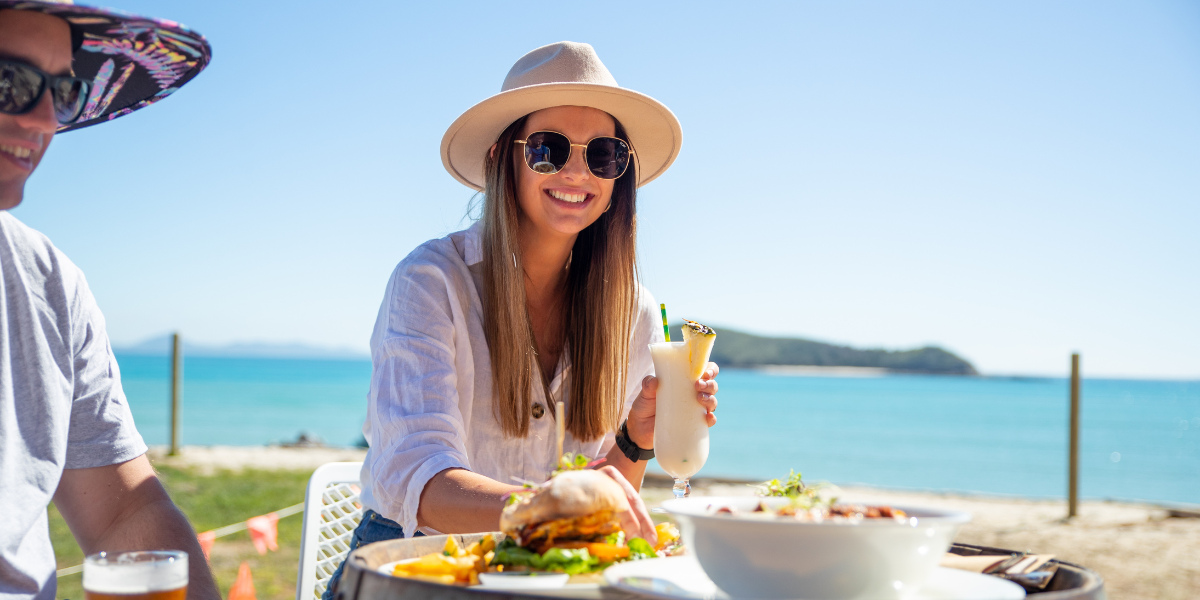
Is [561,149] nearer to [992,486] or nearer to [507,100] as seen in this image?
[507,100]

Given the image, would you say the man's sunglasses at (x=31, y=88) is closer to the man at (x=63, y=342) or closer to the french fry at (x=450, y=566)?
the man at (x=63, y=342)

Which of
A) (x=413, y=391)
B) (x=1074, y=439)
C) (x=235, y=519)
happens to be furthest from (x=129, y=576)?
(x=1074, y=439)

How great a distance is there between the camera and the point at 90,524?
5.84 feet

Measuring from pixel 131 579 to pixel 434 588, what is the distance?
44 centimetres

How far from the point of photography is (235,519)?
8.02m

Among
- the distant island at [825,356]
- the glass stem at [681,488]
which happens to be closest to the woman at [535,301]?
the glass stem at [681,488]

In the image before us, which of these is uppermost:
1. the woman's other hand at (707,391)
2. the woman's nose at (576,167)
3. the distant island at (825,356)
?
the woman's nose at (576,167)

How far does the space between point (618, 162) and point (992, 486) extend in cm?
2799

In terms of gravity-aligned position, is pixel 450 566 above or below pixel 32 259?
below

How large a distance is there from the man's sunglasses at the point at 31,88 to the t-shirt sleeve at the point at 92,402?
0.45 m

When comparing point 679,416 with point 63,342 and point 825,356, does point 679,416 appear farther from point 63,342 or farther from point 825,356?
point 825,356

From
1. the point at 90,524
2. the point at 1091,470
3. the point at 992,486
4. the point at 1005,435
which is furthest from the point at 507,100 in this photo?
the point at 1005,435

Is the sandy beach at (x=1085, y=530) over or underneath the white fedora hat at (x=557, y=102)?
underneath

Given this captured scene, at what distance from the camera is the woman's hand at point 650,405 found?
1980mm
